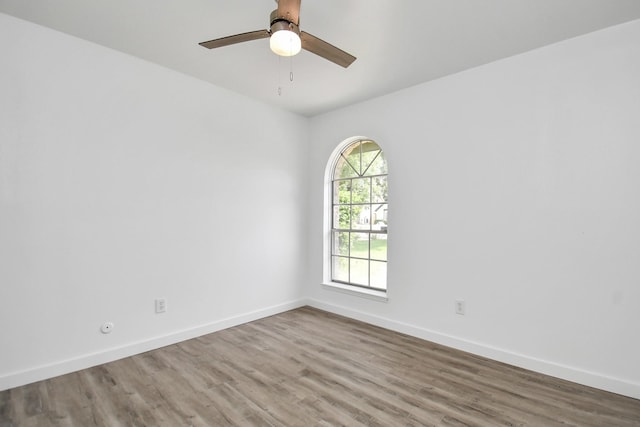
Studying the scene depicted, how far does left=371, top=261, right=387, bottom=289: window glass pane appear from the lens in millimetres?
3746

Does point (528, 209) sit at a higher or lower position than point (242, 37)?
lower

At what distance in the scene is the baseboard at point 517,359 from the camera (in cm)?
224

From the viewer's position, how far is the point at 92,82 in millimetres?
2592

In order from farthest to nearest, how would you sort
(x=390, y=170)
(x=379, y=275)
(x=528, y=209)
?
(x=379, y=275) → (x=390, y=170) → (x=528, y=209)

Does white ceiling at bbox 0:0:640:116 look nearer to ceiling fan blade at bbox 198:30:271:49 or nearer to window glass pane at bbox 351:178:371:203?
ceiling fan blade at bbox 198:30:271:49

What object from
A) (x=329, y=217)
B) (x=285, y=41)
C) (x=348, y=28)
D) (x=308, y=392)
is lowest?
(x=308, y=392)

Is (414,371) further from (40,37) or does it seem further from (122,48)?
(40,37)

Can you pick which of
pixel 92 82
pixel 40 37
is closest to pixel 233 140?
pixel 92 82

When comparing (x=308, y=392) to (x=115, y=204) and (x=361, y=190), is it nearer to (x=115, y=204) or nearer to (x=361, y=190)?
(x=115, y=204)

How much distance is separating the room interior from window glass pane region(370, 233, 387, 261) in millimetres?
254

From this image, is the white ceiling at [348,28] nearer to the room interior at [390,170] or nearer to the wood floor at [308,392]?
the room interior at [390,170]

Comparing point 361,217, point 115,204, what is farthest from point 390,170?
point 115,204

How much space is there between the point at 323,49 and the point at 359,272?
2778 millimetres

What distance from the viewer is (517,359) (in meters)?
2.64
